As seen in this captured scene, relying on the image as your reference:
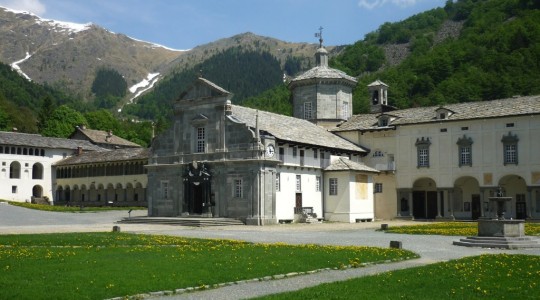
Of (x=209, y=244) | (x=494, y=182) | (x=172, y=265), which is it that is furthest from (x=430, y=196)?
(x=172, y=265)

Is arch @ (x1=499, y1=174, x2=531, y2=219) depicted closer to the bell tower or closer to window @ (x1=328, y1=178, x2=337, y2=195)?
window @ (x1=328, y1=178, x2=337, y2=195)

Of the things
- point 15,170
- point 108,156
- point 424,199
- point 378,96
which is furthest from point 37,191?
point 424,199

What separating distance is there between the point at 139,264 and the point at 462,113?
43.1 meters

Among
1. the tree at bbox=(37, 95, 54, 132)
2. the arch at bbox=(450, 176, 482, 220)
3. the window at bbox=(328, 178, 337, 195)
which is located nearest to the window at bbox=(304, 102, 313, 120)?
the window at bbox=(328, 178, 337, 195)

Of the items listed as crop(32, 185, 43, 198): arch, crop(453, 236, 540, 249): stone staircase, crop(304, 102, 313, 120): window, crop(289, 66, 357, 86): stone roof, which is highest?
crop(289, 66, 357, 86): stone roof

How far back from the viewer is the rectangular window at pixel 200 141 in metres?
49.1

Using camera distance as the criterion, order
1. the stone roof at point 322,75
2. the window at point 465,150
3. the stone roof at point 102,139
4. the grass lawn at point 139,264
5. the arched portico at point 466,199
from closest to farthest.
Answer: the grass lawn at point 139,264, the window at point 465,150, the arched portico at point 466,199, the stone roof at point 322,75, the stone roof at point 102,139

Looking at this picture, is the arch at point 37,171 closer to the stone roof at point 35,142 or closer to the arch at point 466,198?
the stone roof at point 35,142

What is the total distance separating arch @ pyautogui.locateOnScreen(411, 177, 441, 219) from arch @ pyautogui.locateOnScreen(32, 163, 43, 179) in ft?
185

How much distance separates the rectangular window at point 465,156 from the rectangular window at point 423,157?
3081 millimetres

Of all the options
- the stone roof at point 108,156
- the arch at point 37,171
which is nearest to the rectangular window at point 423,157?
the stone roof at point 108,156

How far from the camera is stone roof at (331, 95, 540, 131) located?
166ft

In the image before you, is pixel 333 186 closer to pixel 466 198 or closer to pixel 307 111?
pixel 307 111

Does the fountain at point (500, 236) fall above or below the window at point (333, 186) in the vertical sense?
below
